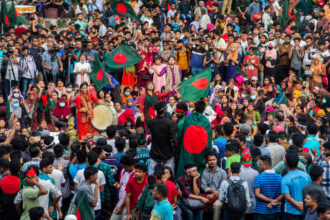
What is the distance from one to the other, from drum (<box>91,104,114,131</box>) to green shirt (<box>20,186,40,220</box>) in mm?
6017

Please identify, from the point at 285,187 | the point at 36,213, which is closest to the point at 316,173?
the point at 285,187

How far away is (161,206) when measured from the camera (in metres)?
8.23

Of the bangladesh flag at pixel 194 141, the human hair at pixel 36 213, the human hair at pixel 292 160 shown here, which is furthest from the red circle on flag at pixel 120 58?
the human hair at pixel 36 213

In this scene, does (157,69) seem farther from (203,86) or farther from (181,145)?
(181,145)

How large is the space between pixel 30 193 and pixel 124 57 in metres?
8.64

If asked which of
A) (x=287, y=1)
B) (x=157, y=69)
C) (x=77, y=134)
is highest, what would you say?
(x=287, y=1)

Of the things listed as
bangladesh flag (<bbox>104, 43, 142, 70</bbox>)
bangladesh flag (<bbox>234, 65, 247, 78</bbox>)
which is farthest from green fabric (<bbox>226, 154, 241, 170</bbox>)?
bangladesh flag (<bbox>234, 65, 247, 78</bbox>)

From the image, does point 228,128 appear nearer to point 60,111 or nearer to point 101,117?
point 101,117

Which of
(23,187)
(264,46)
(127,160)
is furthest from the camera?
(264,46)

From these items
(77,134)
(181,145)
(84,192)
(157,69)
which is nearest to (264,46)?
(157,69)

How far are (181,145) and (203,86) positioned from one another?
5.57 feet

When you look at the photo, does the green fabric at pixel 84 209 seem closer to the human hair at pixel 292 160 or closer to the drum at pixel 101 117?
the human hair at pixel 292 160

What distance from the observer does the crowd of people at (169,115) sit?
922 centimetres

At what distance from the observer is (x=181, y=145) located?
397 inches
